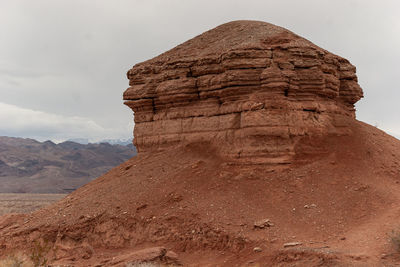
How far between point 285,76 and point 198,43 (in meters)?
5.47

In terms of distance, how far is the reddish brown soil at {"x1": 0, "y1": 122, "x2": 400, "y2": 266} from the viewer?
35.0 ft

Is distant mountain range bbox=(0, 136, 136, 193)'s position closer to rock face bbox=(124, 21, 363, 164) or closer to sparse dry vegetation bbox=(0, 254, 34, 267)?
rock face bbox=(124, 21, 363, 164)

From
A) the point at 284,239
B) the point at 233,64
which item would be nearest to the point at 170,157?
the point at 233,64

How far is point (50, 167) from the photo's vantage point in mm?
89688

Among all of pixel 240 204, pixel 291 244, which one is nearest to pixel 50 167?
pixel 240 204

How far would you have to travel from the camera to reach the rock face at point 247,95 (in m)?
14.4

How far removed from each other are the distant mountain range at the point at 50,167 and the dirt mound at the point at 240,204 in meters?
61.6

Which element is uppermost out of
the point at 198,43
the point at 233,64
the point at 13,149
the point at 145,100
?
the point at 198,43

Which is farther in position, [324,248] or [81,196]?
[81,196]

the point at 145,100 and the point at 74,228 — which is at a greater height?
the point at 145,100

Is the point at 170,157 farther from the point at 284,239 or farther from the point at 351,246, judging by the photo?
the point at 351,246

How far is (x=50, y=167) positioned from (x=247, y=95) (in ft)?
272

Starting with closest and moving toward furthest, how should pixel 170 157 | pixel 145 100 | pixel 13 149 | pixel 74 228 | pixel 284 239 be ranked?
pixel 284 239 < pixel 74 228 < pixel 170 157 < pixel 145 100 < pixel 13 149

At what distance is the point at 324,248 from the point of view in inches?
386
